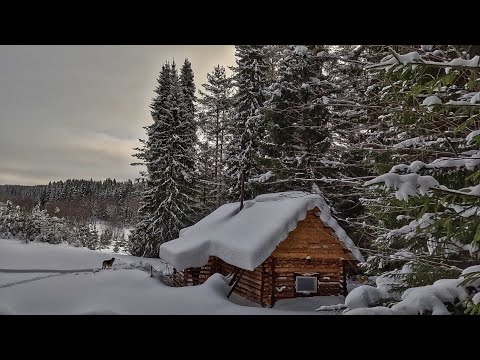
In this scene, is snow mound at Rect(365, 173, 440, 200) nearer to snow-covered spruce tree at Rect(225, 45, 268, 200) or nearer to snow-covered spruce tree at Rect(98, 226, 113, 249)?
snow-covered spruce tree at Rect(98, 226, 113, 249)

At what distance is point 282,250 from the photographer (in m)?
6.69

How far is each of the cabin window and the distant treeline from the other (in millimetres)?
4082

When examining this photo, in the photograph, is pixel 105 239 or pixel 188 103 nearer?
pixel 105 239

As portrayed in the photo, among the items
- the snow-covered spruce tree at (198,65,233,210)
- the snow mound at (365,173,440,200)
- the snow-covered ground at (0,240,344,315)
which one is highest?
the snow-covered spruce tree at (198,65,233,210)

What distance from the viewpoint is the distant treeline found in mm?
6887

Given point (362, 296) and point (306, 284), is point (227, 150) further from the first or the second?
point (362, 296)

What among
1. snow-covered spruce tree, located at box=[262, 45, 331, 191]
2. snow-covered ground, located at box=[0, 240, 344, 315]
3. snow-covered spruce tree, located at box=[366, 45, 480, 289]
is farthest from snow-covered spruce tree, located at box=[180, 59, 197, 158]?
snow-covered spruce tree, located at box=[366, 45, 480, 289]

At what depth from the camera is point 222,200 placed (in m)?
10.9

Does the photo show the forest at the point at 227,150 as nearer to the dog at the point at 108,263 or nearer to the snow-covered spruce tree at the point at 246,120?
the snow-covered spruce tree at the point at 246,120

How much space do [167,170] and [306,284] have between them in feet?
14.7

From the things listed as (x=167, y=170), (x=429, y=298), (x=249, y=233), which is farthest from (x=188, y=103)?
(x=429, y=298)

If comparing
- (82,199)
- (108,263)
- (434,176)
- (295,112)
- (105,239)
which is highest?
(295,112)
